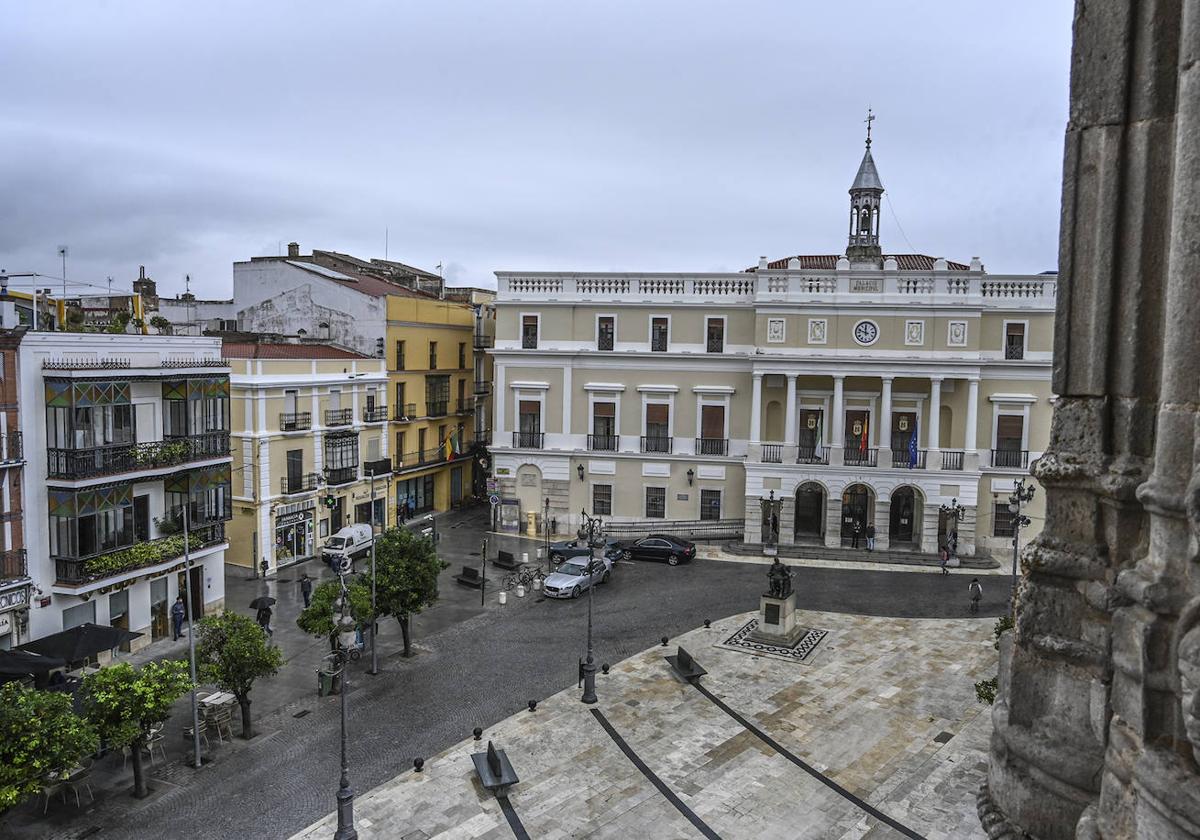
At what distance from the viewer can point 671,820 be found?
49.7ft

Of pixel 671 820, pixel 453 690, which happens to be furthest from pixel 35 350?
pixel 671 820

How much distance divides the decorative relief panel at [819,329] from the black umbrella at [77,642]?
90.0 feet

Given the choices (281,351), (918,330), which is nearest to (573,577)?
(281,351)

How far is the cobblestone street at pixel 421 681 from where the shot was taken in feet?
51.3

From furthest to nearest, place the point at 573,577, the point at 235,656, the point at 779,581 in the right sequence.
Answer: the point at 573,577 → the point at 779,581 → the point at 235,656

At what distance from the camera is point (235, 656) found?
17.8m

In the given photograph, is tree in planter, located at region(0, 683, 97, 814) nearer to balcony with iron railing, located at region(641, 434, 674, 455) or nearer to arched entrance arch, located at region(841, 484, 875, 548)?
balcony with iron railing, located at region(641, 434, 674, 455)

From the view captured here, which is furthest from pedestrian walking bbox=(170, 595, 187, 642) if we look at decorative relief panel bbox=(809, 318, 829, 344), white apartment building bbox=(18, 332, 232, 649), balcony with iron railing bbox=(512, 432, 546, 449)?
decorative relief panel bbox=(809, 318, 829, 344)

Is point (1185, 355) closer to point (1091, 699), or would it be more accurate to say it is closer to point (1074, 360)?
point (1074, 360)

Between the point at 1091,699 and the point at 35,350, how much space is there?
2353cm

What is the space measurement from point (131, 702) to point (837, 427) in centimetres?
2857

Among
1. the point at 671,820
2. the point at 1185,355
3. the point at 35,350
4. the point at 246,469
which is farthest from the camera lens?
the point at 246,469

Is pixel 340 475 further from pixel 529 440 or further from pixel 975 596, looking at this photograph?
pixel 975 596

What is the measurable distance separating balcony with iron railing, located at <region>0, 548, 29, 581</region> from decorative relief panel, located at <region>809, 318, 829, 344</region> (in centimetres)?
2876
